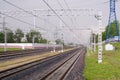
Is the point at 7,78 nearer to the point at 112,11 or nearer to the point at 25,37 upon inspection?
the point at 112,11

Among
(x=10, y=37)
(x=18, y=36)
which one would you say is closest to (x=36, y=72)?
(x=10, y=37)

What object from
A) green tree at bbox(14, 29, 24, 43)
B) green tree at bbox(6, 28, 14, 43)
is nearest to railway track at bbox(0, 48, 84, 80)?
green tree at bbox(6, 28, 14, 43)

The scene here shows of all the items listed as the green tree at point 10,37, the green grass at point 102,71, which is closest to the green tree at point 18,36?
the green tree at point 10,37

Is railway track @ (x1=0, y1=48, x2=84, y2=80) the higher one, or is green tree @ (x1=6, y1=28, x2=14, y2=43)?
green tree @ (x1=6, y1=28, x2=14, y2=43)

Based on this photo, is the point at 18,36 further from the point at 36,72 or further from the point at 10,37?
the point at 36,72

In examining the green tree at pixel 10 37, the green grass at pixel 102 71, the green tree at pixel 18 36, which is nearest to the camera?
the green grass at pixel 102 71

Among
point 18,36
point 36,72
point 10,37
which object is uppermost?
point 18,36

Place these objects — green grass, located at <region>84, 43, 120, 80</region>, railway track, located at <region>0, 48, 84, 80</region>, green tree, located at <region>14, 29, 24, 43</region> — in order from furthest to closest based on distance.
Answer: green tree, located at <region>14, 29, 24, 43</region>
railway track, located at <region>0, 48, 84, 80</region>
green grass, located at <region>84, 43, 120, 80</region>

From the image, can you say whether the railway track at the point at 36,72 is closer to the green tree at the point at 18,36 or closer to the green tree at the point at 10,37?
the green tree at the point at 10,37

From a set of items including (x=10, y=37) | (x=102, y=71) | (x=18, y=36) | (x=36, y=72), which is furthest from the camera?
(x=18, y=36)

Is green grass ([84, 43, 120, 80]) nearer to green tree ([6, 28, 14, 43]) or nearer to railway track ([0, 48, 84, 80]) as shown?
railway track ([0, 48, 84, 80])

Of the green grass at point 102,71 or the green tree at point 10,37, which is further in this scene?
the green tree at point 10,37

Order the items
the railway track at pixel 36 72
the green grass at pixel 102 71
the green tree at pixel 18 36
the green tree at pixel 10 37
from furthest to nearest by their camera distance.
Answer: the green tree at pixel 18 36
the green tree at pixel 10 37
the railway track at pixel 36 72
the green grass at pixel 102 71

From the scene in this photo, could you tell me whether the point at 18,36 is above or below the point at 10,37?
above
